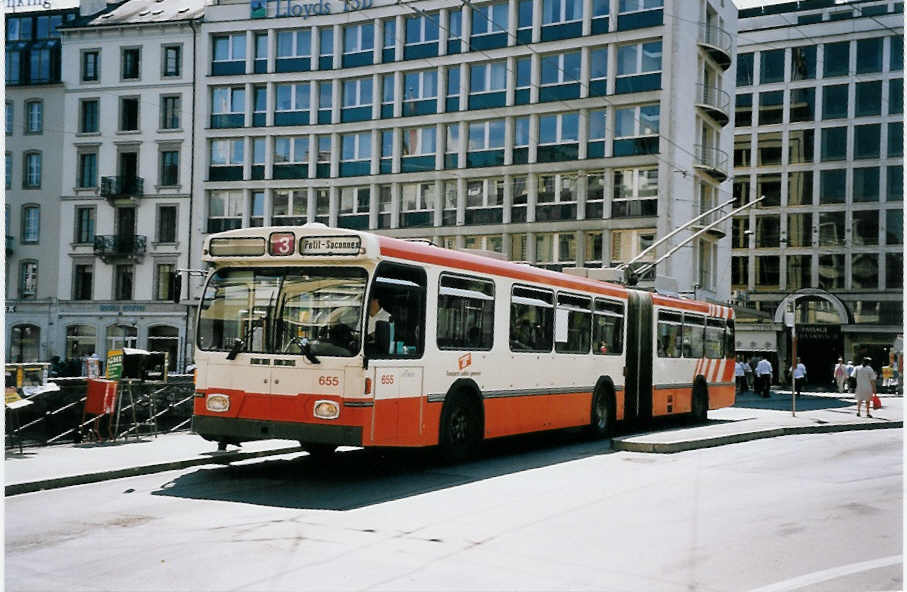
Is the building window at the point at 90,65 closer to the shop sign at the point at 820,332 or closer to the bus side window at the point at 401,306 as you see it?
the shop sign at the point at 820,332

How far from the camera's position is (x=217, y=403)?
12547mm

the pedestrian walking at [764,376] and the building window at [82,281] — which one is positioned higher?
the building window at [82,281]

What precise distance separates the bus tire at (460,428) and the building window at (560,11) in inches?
1419

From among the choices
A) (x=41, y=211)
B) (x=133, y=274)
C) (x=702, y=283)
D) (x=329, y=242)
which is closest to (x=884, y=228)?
(x=702, y=283)

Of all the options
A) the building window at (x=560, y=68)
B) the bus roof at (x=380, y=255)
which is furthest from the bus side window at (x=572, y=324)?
the building window at (x=560, y=68)

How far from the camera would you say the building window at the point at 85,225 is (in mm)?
55750

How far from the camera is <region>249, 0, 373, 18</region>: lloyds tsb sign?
51906mm

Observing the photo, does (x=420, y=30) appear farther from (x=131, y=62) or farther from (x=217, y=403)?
(x=217, y=403)

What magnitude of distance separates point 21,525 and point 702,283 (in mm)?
42456

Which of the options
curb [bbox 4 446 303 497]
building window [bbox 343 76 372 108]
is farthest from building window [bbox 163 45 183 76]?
curb [bbox 4 446 303 497]

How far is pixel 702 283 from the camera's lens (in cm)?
4909

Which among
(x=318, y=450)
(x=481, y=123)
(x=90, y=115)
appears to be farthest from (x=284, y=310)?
(x=90, y=115)

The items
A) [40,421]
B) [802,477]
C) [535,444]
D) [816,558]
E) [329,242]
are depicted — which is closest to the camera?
[816,558]

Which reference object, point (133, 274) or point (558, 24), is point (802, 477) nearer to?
point (558, 24)
